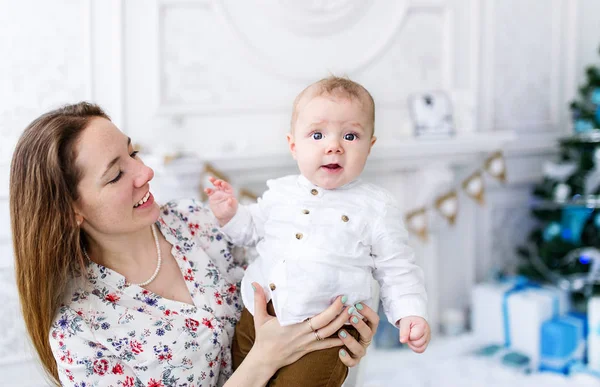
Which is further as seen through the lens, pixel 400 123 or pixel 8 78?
pixel 400 123

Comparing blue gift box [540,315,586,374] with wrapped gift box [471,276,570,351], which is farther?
wrapped gift box [471,276,570,351]

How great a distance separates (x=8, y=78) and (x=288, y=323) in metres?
1.89

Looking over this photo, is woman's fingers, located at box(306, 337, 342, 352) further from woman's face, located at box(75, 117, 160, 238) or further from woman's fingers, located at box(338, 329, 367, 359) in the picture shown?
woman's face, located at box(75, 117, 160, 238)

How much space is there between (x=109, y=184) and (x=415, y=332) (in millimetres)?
793

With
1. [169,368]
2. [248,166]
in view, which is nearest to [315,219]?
[169,368]

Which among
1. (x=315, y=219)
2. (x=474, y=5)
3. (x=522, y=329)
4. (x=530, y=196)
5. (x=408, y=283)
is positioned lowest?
(x=522, y=329)

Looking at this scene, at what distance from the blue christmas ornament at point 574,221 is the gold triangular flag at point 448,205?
69 centimetres

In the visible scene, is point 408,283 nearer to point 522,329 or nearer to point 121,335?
point 121,335

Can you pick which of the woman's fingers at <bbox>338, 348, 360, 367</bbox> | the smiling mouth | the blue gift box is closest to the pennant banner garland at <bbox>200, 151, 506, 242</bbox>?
the blue gift box

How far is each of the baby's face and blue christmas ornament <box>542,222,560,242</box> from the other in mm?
2435

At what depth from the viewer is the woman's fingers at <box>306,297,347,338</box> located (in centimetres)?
133

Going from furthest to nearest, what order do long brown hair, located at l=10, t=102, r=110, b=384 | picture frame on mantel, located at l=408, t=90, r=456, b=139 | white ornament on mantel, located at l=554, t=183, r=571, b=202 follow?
1. white ornament on mantel, located at l=554, t=183, r=571, b=202
2. picture frame on mantel, located at l=408, t=90, r=456, b=139
3. long brown hair, located at l=10, t=102, r=110, b=384

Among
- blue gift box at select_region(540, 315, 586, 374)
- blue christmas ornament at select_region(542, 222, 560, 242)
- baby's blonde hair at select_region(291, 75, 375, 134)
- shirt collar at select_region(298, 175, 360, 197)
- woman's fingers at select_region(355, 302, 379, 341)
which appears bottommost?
blue gift box at select_region(540, 315, 586, 374)

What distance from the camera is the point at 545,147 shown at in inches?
150
